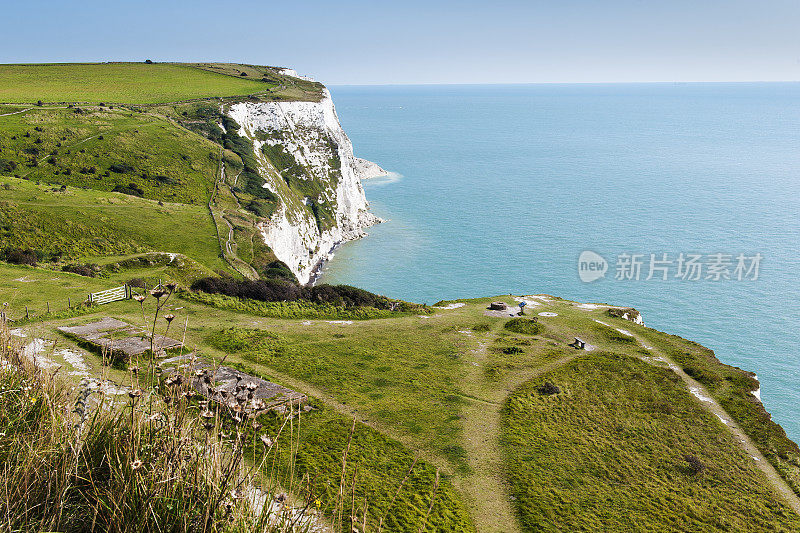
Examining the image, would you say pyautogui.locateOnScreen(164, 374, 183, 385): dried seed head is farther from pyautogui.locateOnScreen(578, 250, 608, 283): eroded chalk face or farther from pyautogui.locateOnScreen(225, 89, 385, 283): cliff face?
pyautogui.locateOnScreen(578, 250, 608, 283): eroded chalk face

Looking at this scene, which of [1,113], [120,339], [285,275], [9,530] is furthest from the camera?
[1,113]

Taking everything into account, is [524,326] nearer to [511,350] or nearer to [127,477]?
[511,350]

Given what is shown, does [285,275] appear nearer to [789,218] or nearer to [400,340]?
[400,340]

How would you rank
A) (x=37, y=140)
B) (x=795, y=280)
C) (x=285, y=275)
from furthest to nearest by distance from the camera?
(x=795, y=280), (x=37, y=140), (x=285, y=275)

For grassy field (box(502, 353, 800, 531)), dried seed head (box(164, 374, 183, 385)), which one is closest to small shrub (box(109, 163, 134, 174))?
grassy field (box(502, 353, 800, 531))

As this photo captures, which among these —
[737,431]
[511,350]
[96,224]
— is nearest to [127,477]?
[511,350]

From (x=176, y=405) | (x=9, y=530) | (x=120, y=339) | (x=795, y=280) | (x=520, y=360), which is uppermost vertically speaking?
(x=176, y=405)

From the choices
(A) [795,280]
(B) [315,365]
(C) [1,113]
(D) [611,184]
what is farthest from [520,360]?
(D) [611,184]

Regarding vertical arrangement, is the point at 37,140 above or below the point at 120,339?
above
